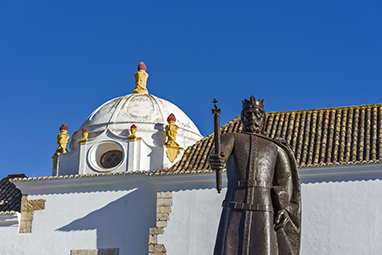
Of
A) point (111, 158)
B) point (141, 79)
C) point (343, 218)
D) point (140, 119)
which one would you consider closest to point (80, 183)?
point (111, 158)

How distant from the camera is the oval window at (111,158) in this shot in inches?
665

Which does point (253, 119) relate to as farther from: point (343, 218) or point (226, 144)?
point (343, 218)

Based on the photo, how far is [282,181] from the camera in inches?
211

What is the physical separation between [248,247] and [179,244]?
938 centimetres

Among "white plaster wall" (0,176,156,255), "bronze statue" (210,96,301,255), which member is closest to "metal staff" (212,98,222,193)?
"bronze statue" (210,96,301,255)

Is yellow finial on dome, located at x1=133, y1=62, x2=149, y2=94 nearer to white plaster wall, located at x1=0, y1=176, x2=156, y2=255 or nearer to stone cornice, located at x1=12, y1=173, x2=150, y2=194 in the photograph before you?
stone cornice, located at x1=12, y1=173, x2=150, y2=194

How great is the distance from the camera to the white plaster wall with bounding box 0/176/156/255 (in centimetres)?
1512

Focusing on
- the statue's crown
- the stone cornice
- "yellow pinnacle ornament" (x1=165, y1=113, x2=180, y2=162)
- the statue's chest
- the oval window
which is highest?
"yellow pinnacle ornament" (x1=165, y1=113, x2=180, y2=162)

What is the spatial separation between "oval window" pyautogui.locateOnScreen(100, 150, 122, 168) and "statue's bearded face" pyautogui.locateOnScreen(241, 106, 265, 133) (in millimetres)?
11582

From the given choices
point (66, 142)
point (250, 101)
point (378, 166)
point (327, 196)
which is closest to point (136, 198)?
point (66, 142)

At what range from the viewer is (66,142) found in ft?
58.4

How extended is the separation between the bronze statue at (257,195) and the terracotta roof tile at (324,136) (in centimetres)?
822

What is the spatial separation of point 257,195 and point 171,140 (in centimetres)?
1144

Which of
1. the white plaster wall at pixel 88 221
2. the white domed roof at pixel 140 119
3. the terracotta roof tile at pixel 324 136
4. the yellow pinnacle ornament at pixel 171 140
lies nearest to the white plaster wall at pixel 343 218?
the terracotta roof tile at pixel 324 136
